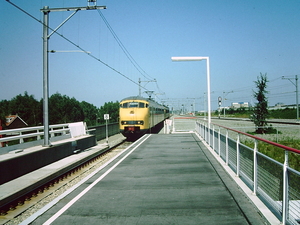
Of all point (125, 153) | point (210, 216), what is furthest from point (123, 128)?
point (210, 216)

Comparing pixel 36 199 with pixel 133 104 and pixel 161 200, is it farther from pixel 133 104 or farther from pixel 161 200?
pixel 133 104

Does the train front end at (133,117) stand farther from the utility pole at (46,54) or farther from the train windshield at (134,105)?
the utility pole at (46,54)

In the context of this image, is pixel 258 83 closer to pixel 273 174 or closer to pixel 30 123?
pixel 273 174

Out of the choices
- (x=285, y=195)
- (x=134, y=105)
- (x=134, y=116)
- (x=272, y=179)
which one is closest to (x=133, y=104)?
(x=134, y=105)

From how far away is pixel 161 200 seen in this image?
5.89 m

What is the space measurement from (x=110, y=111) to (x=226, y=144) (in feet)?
492

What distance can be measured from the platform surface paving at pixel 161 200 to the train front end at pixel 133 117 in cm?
1421

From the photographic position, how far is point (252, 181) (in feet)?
20.2

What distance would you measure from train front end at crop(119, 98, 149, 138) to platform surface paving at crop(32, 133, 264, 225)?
14214 millimetres

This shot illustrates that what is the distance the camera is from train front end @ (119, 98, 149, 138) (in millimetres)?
23578

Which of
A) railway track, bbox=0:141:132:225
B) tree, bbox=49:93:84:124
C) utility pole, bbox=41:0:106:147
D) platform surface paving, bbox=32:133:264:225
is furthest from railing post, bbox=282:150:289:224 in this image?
tree, bbox=49:93:84:124

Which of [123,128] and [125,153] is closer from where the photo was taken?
[125,153]

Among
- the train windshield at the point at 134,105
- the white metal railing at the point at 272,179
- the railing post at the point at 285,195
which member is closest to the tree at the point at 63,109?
the train windshield at the point at 134,105

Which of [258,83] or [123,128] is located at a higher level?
[258,83]
